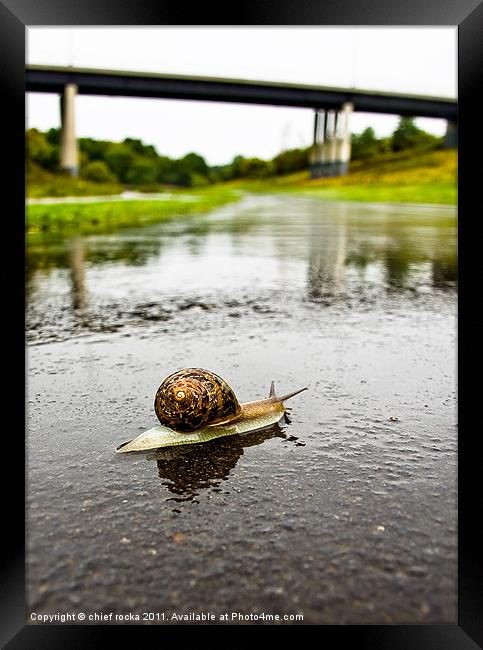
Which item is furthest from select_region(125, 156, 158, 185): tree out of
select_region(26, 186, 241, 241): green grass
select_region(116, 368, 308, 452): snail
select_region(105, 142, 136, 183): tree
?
select_region(116, 368, 308, 452): snail

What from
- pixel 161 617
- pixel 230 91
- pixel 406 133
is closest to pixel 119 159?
pixel 230 91

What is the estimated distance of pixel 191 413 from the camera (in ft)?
10.4

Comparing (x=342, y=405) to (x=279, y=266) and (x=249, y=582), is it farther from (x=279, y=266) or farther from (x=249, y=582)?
(x=279, y=266)

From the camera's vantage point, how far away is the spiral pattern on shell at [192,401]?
3.16 meters

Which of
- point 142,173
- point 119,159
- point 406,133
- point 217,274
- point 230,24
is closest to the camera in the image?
point 230,24

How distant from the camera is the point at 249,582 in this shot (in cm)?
201

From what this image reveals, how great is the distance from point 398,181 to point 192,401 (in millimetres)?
45725

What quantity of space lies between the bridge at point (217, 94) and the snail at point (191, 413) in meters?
42.0

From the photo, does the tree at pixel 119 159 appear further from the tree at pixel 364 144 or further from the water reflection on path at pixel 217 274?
the water reflection on path at pixel 217 274

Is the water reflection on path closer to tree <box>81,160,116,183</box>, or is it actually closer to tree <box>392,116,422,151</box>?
tree <box>81,160,116,183</box>

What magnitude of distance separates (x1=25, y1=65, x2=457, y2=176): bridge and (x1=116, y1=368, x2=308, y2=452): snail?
42041 millimetres

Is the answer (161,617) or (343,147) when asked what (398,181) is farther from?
(161,617)

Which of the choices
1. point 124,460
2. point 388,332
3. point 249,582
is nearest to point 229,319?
point 388,332
